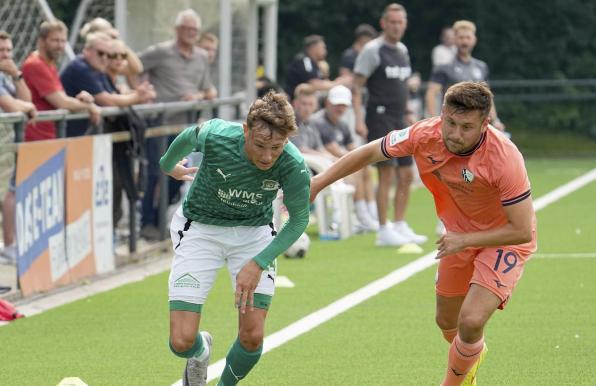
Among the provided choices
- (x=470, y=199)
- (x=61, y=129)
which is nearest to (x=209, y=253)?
(x=470, y=199)

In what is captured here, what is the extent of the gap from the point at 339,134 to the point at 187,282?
396 inches

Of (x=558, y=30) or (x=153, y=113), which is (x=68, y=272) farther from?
(x=558, y=30)

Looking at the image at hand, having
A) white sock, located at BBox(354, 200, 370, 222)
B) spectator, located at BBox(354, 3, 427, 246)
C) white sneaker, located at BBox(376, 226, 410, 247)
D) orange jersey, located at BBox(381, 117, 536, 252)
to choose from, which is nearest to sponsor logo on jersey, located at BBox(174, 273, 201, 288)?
orange jersey, located at BBox(381, 117, 536, 252)

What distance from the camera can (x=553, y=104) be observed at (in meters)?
34.7

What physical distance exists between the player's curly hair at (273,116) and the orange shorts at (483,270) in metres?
1.29

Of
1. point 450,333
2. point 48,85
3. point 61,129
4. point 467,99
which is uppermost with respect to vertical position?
point 467,99

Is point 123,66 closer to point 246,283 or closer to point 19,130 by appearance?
point 19,130

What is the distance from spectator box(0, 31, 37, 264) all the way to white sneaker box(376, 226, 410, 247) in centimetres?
443

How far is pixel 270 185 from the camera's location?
25.7ft

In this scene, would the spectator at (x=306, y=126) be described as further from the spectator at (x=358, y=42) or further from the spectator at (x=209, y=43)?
the spectator at (x=358, y=42)

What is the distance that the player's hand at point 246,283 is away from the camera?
7.52 metres

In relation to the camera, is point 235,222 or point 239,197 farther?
point 235,222

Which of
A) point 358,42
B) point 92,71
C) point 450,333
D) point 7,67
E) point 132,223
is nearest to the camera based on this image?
point 450,333

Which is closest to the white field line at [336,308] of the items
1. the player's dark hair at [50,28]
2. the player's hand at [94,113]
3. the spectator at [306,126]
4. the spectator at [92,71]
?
the spectator at [306,126]
